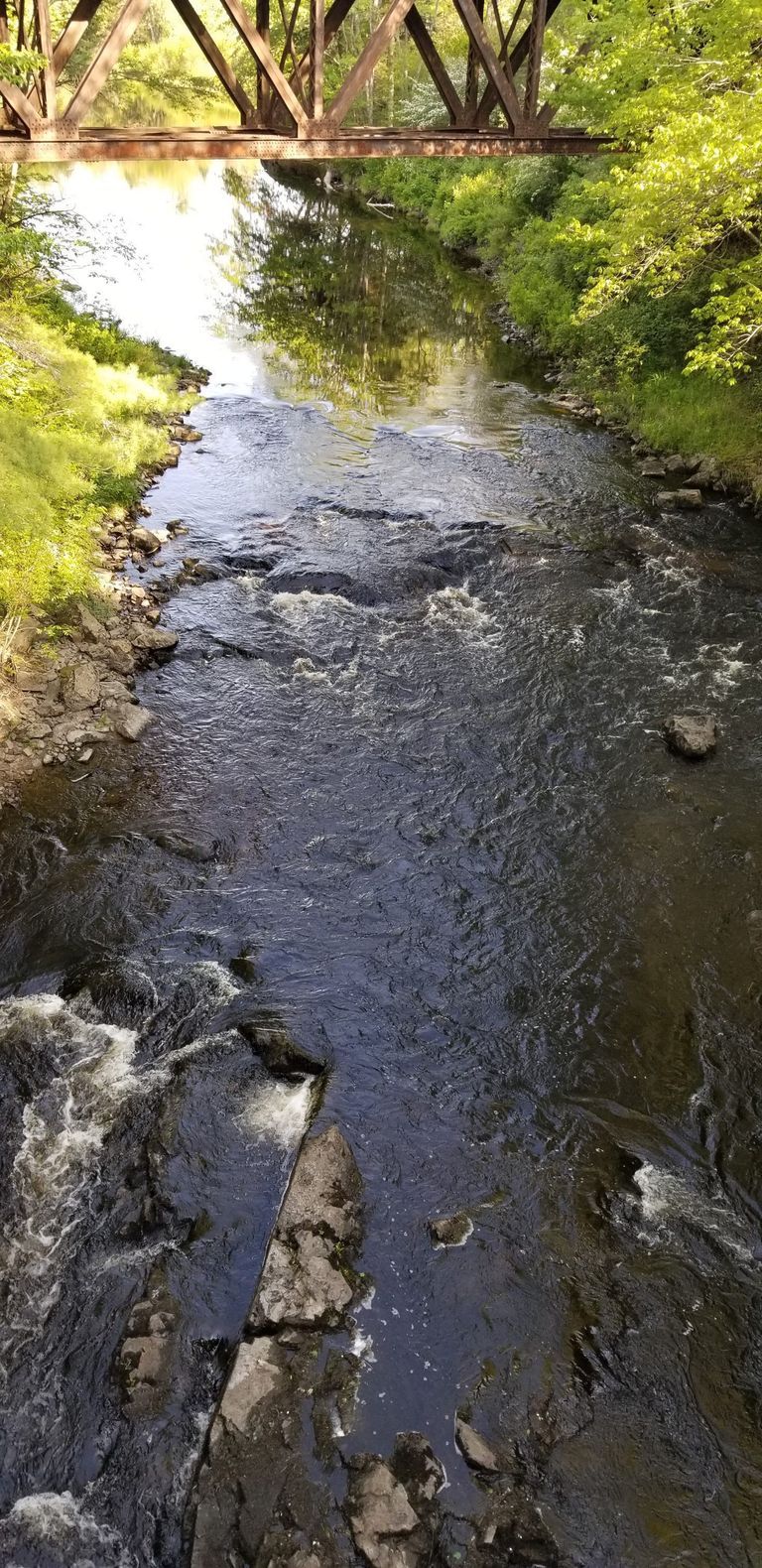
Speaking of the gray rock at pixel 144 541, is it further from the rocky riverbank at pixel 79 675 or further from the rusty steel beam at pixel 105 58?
the rusty steel beam at pixel 105 58

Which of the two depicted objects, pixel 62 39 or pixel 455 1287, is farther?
pixel 62 39

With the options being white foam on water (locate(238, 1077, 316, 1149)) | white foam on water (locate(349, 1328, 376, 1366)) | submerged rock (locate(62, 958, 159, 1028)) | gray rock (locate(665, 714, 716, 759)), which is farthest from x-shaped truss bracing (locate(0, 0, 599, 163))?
white foam on water (locate(349, 1328, 376, 1366))

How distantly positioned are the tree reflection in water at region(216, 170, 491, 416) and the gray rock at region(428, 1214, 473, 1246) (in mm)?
22875

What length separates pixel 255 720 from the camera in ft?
47.1

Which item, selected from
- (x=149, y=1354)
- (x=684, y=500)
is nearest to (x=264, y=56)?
(x=684, y=500)

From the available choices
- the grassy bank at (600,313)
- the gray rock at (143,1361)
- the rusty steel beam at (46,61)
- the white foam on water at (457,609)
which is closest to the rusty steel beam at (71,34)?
the rusty steel beam at (46,61)

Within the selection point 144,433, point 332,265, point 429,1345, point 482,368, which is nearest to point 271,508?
point 144,433

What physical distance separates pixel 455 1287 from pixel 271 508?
16906mm

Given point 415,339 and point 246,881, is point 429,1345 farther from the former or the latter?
point 415,339

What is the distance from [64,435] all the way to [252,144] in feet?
19.9

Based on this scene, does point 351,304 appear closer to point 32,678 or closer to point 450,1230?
point 32,678

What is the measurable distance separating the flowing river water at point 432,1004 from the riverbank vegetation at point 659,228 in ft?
12.5

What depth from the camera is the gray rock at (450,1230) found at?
7.88 meters

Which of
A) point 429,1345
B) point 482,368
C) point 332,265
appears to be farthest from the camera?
point 332,265
